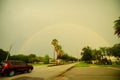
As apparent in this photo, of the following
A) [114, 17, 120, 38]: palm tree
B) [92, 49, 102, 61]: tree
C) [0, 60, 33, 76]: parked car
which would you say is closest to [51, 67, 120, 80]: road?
[0, 60, 33, 76]: parked car

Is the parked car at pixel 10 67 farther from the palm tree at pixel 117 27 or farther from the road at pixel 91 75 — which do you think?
the palm tree at pixel 117 27

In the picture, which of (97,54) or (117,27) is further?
(97,54)

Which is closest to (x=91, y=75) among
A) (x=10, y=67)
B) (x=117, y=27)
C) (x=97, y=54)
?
(x=10, y=67)

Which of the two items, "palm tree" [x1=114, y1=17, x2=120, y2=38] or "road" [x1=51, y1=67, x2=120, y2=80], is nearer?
"road" [x1=51, y1=67, x2=120, y2=80]

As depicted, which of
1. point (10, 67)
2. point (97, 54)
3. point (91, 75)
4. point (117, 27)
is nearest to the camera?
point (91, 75)

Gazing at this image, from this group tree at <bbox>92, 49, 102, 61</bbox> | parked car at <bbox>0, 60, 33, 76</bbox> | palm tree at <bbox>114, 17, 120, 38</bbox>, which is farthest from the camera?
tree at <bbox>92, 49, 102, 61</bbox>

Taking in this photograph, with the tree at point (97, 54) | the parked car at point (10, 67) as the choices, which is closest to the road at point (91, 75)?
the parked car at point (10, 67)

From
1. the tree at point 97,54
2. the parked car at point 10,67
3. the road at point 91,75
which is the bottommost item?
the road at point 91,75

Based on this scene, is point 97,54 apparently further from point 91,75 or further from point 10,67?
point 10,67

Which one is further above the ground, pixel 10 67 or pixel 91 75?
pixel 10 67

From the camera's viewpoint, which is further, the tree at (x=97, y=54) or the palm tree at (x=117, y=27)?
the tree at (x=97, y=54)

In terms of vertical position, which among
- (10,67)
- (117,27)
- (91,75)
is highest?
(117,27)

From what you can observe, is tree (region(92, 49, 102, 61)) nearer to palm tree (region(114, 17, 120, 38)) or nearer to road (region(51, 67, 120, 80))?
palm tree (region(114, 17, 120, 38))

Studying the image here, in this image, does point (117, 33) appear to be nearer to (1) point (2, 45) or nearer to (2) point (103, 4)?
(2) point (103, 4)
